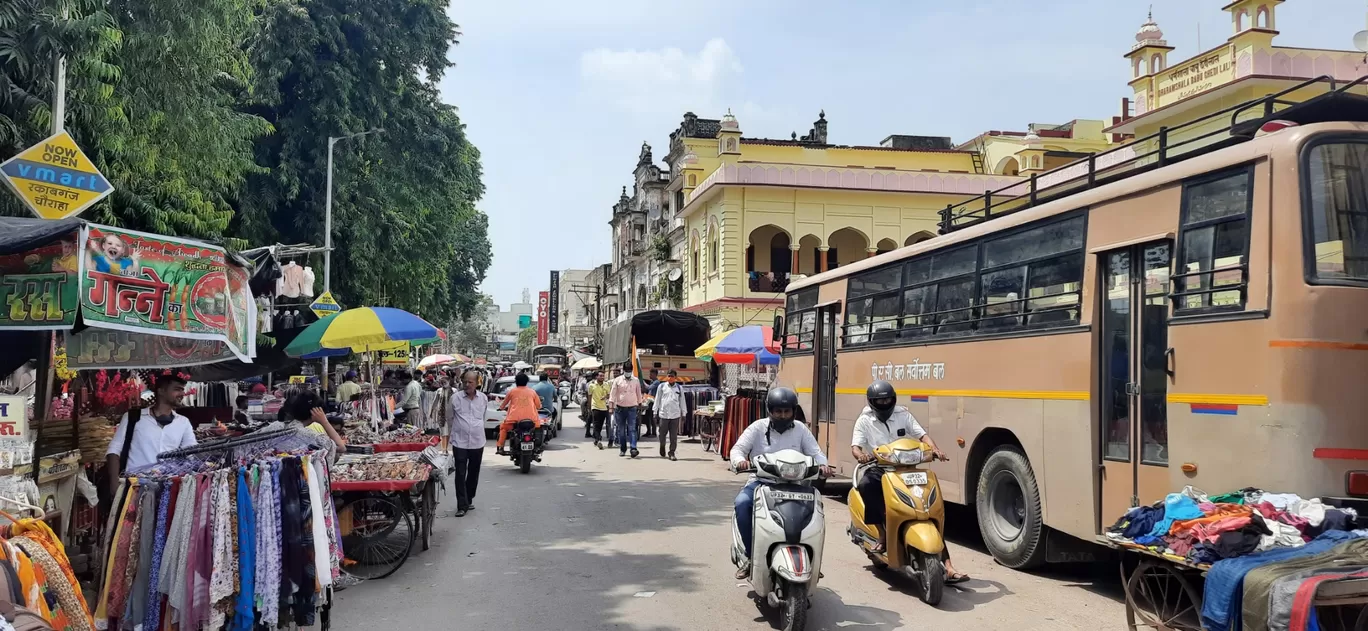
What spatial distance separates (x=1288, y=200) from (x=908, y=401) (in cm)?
524

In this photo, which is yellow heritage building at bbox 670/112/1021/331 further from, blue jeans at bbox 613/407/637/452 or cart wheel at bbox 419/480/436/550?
cart wheel at bbox 419/480/436/550

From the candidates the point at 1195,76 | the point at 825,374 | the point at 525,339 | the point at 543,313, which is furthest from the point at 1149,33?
the point at 525,339

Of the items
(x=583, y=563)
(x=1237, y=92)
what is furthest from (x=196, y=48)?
(x=1237, y=92)

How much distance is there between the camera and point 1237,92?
18172 millimetres

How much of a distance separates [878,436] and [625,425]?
12496 mm

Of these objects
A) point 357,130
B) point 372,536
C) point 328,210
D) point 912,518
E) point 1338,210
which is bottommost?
point 372,536

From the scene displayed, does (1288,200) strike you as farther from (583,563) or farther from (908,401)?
(583,563)

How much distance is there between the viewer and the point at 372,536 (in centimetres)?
863

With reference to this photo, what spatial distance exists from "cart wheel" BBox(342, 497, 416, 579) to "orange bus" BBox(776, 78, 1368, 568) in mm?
5530

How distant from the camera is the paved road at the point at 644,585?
269 inches

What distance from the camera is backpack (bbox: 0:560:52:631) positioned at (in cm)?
359

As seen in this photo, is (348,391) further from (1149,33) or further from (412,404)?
(1149,33)

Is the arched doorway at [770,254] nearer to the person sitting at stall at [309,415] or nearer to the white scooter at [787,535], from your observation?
the person sitting at stall at [309,415]

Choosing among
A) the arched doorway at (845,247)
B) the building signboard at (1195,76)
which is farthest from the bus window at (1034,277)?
the arched doorway at (845,247)
